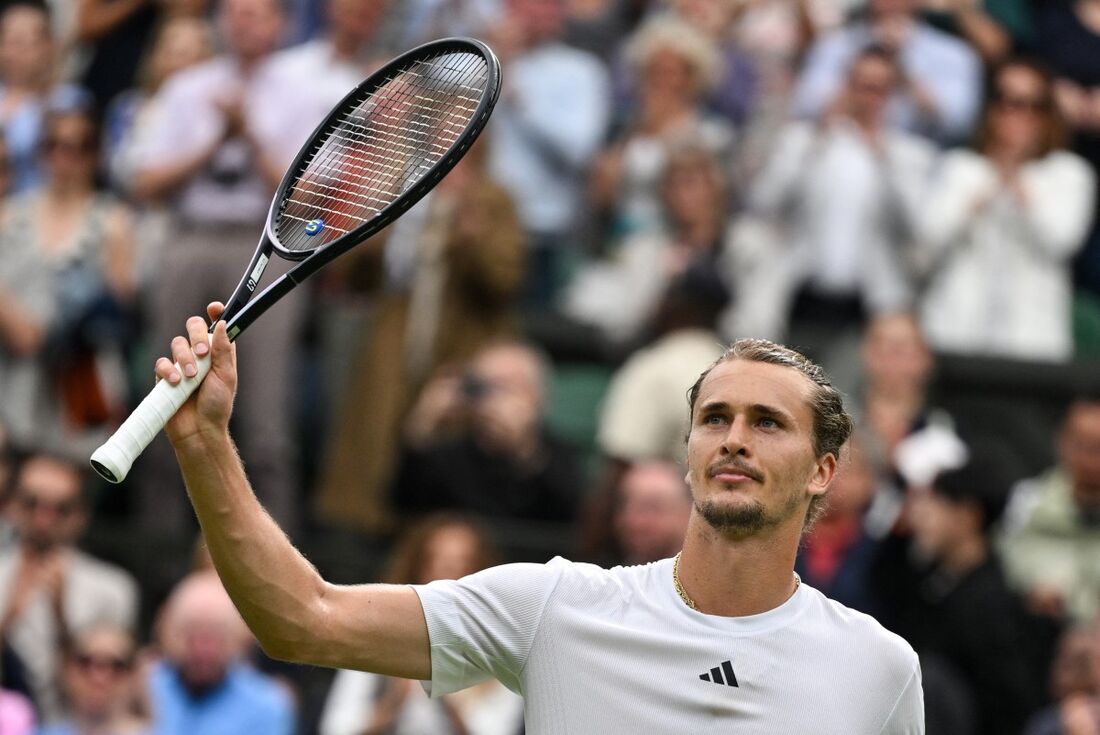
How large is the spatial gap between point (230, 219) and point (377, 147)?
4895 mm

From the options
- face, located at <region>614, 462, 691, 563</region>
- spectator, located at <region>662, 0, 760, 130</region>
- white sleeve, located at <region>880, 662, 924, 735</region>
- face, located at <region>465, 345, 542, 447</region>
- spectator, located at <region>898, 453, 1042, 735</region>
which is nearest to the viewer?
white sleeve, located at <region>880, 662, 924, 735</region>

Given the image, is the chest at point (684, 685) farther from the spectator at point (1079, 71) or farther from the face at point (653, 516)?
the spectator at point (1079, 71)

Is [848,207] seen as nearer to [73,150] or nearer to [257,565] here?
[73,150]

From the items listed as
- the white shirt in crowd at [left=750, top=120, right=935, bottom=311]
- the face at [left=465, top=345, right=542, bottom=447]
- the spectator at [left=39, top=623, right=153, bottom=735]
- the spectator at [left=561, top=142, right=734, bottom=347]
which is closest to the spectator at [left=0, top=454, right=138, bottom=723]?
the spectator at [left=39, top=623, right=153, bottom=735]

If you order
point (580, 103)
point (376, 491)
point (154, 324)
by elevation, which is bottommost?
point (376, 491)

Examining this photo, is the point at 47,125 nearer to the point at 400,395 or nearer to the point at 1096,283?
the point at 400,395

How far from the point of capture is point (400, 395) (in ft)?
31.9

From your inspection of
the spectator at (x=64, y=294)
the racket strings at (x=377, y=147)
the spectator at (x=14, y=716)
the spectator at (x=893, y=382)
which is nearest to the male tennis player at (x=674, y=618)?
the racket strings at (x=377, y=147)

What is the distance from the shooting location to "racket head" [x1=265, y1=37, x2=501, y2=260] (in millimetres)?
4348

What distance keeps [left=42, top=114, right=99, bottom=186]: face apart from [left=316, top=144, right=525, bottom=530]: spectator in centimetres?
129

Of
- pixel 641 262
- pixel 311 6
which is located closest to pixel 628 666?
pixel 641 262

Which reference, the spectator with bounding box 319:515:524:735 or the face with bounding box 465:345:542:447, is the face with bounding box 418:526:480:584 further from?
the face with bounding box 465:345:542:447

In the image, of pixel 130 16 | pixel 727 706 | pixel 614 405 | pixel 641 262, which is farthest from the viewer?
pixel 130 16

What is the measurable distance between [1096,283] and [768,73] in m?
1.85
